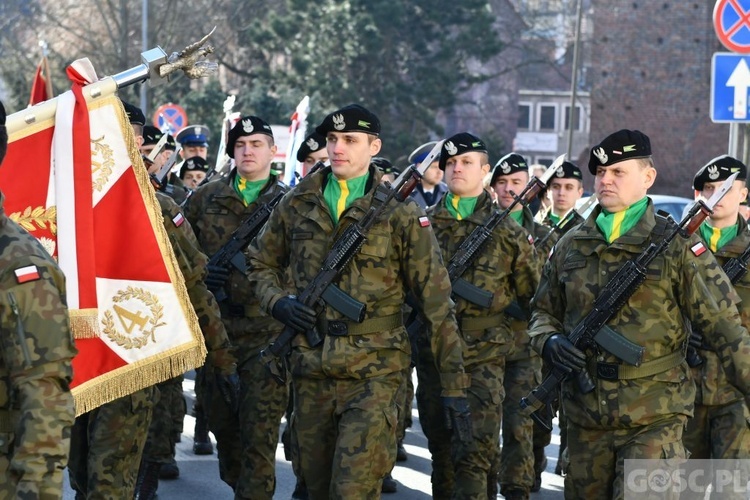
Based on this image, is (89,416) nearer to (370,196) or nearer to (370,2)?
(370,196)

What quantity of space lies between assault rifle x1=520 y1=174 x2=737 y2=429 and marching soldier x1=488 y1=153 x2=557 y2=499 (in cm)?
200

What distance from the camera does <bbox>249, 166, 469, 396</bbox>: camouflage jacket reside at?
244 inches

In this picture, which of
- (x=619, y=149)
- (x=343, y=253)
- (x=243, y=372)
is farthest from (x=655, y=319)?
(x=243, y=372)

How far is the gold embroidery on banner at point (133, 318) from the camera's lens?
5.92 metres

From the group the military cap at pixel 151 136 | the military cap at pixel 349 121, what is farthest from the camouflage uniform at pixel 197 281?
the military cap at pixel 151 136

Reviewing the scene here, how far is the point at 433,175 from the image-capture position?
39.9 feet

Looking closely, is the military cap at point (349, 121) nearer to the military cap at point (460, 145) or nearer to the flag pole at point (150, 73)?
the flag pole at point (150, 73)

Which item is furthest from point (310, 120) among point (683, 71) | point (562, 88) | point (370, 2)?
point (562, 88)

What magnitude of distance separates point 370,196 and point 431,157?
0.45 m

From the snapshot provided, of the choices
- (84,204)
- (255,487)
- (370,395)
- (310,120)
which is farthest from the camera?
(310,120)

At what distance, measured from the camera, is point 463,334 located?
798 cm

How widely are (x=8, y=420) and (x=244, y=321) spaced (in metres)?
4.11

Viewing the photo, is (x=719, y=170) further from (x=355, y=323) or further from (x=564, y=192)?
(x=355, y=323)

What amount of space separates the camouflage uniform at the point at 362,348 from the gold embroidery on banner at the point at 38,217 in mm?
1251
